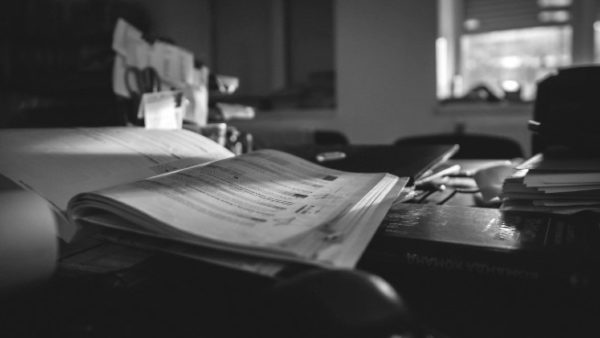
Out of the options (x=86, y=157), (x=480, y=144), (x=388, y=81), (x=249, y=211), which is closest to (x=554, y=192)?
(x=249, y=211)

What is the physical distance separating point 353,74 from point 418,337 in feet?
10.0

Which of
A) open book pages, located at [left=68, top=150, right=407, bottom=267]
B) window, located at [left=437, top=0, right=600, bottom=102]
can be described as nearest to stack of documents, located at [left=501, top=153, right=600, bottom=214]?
open book pages, located at [left=68, top=150, right=407, bottom=267]

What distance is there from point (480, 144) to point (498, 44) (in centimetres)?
231

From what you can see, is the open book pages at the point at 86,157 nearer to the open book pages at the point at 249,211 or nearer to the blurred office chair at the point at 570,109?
the open book pages at the point at 249,211

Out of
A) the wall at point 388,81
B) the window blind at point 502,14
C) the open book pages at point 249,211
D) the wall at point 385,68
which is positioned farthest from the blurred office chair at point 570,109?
the window blind at point 502,14

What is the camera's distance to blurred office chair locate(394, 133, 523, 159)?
1.52 m

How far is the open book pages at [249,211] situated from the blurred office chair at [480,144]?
41.8 inches

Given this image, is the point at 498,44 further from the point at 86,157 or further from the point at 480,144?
the point at 86,157

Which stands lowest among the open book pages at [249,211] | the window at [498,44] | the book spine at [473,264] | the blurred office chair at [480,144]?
the blurred office chair at [480,144]

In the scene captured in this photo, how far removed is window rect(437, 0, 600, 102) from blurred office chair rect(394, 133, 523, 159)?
4.97ft

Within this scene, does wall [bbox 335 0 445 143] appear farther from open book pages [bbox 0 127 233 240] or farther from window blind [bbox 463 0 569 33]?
open book pages [bbox 0 127 233 240]

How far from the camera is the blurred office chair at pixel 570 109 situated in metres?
0.69

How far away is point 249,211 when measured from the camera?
0.40 metres

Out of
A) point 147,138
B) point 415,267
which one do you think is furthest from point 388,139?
point 415,267
